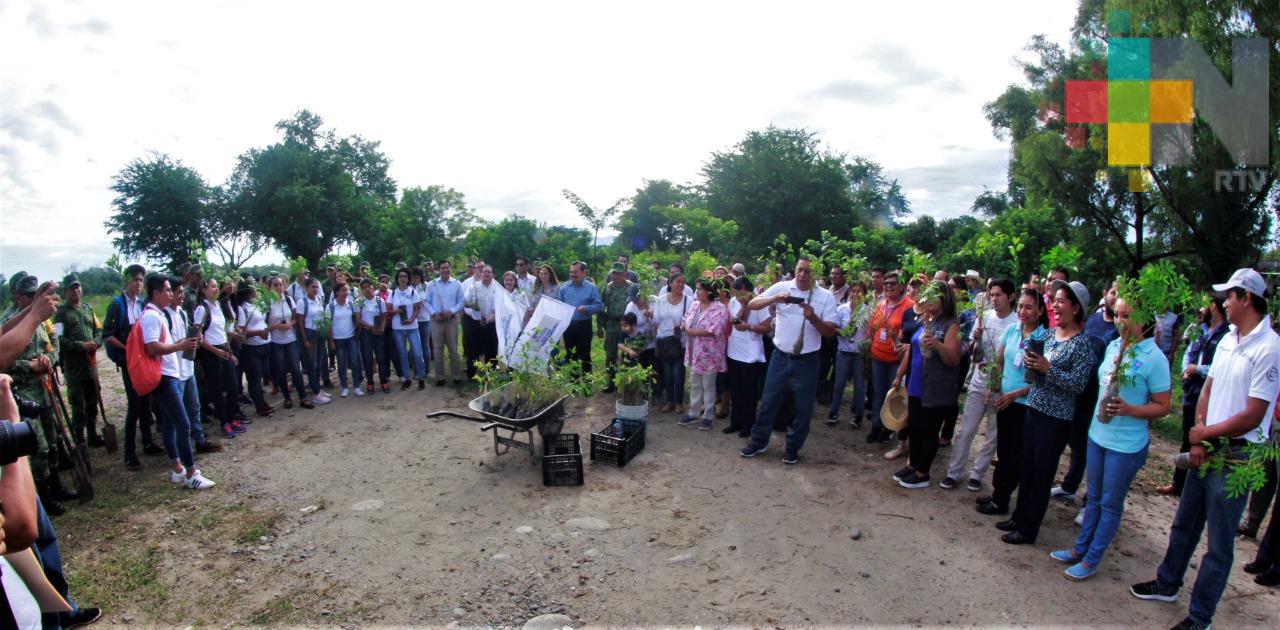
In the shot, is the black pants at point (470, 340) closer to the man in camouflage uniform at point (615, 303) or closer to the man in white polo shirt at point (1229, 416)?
the man in camouflage uniform at point (615, 303)

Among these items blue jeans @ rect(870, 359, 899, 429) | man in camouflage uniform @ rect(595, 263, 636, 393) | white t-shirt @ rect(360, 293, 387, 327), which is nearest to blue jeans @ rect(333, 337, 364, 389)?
white t-shirt @ rect(360, 293, 387, 327)

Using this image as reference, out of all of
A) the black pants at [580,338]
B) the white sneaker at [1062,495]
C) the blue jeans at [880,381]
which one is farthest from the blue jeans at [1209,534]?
the black pants at [580,338]

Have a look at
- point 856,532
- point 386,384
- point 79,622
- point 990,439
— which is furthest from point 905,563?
point 386,384

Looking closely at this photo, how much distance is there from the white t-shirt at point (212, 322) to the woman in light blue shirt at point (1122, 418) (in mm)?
8398

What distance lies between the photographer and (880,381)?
695cm

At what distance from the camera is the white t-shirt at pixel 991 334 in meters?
5.34

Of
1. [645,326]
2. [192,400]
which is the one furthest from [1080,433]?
[192,400]

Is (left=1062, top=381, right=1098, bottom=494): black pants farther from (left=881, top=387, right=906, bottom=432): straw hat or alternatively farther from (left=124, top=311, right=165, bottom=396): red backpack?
(left=124, top=311, right=165, bottom=396): red backpack

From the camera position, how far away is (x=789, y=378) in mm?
6207

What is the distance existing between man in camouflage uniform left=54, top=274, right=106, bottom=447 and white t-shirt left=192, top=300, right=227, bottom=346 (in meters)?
0.97

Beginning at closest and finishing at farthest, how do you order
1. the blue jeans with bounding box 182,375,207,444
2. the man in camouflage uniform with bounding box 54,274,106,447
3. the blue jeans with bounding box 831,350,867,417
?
the blue jeans with bounding box 182,375,207,444 < the man in camouflage uniform with bounding box 54,274,106,447 < the blue jeans with bounding box 831,350,867,417

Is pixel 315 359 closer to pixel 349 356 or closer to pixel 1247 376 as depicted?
pixel 349 356

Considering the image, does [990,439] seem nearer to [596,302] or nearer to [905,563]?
[905,563]

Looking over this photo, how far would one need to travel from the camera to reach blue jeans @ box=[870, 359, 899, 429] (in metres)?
6.88
